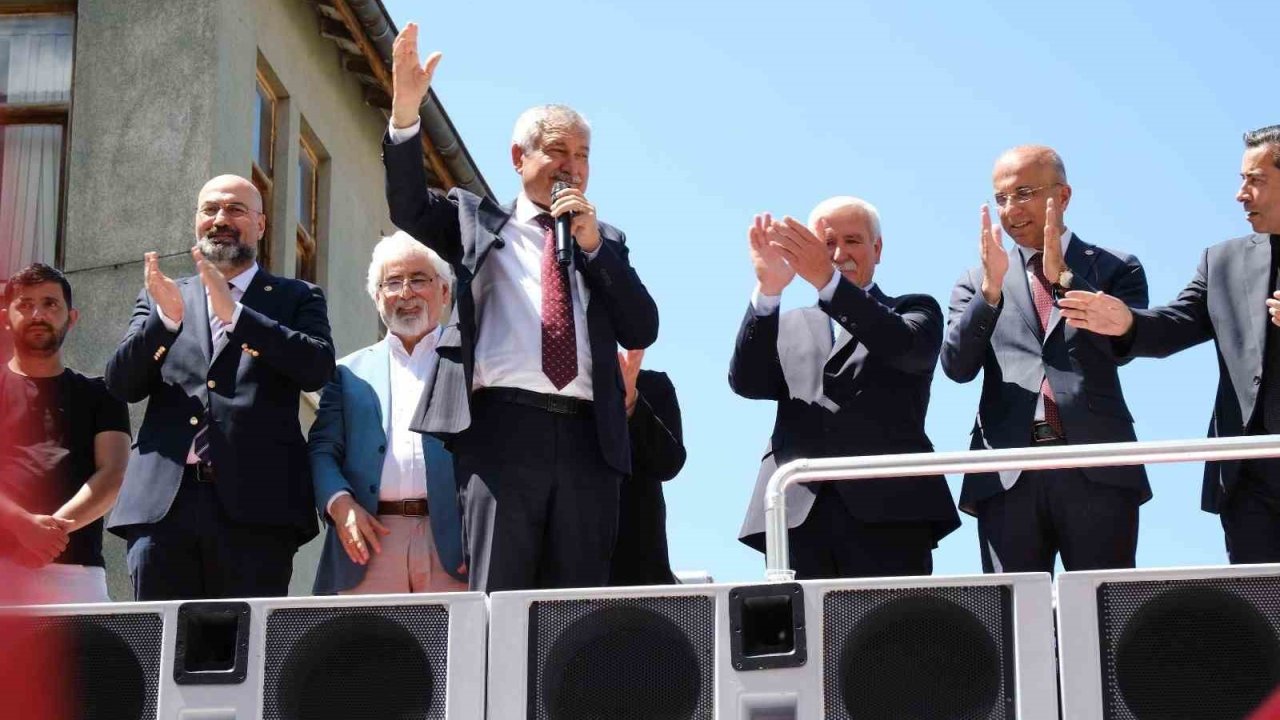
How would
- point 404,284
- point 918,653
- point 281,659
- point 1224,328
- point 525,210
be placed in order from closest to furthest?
point 918,653 < point 281,659 < point 1224,328 < point 525,210 < point 404,284

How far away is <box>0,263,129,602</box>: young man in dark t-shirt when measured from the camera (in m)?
6.67

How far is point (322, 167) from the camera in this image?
15078 mm

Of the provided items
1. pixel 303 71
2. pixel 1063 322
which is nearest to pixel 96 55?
pixel 303 71

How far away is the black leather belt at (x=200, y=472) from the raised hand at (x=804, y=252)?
1.80 meters

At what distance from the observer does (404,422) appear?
667 centimetres

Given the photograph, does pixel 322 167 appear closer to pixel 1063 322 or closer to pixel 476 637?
pixel 1063 322

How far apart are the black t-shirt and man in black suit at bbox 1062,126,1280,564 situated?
3093 millimetres

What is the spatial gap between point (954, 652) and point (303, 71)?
10.4m

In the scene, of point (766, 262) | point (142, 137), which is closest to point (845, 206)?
point (766, 262)

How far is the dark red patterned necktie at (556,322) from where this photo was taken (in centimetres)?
589

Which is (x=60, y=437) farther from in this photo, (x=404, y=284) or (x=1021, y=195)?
(x=1021, y=195)

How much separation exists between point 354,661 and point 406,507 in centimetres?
162

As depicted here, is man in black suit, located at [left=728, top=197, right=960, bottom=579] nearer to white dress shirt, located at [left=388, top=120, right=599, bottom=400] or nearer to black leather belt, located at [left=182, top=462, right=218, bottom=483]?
white dress shirt, located at [left=388, top=120, right=599, bottom=400]

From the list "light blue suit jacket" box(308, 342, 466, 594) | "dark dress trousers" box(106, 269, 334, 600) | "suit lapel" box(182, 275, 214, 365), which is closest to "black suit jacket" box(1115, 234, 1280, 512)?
"light blue suit jacket" box(308, 342, 466, 594)
